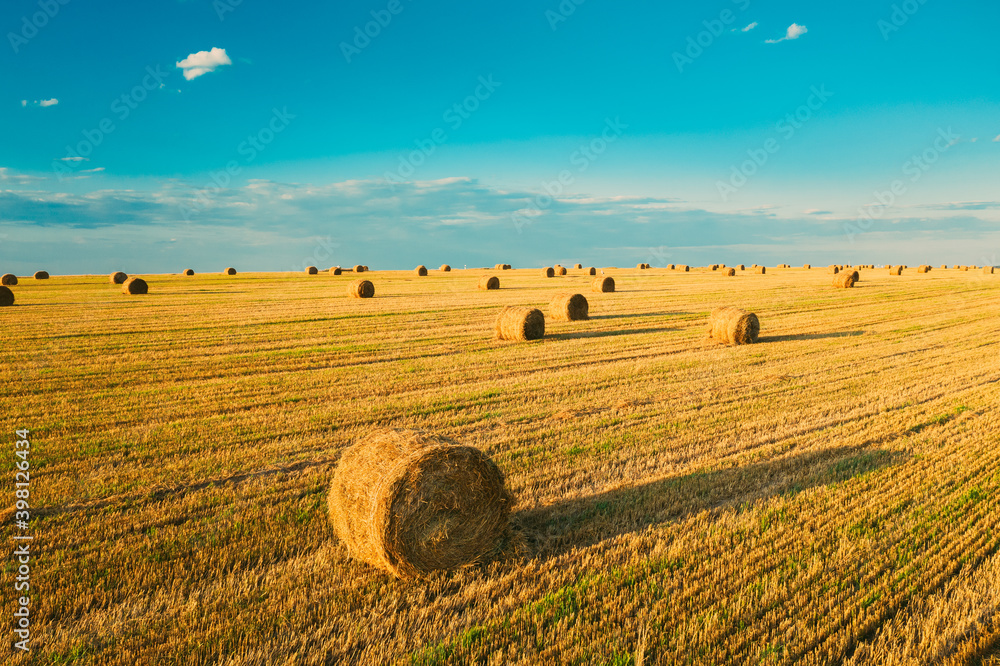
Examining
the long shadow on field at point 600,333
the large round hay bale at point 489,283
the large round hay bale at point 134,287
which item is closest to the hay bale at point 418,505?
the long shadow on field at point 600,333

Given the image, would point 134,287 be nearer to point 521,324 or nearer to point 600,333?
point 521,324

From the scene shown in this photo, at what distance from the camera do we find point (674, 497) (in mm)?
7344

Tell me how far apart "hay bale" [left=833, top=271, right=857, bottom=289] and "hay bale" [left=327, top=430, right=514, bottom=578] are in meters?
46.5

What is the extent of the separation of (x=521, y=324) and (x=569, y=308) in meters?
5.62

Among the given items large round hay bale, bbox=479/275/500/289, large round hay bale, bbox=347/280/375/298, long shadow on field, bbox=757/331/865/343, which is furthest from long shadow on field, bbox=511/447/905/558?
large round hay bale, bbox=479/275/500/289

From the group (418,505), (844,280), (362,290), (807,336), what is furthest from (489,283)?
(418,505)

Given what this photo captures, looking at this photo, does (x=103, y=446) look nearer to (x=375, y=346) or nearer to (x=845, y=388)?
(x=375, y=346)

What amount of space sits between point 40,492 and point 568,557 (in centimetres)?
664

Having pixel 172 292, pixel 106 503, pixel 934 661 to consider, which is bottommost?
pixel 934 661

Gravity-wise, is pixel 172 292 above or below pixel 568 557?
above

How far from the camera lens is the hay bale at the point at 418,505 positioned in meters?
5.74

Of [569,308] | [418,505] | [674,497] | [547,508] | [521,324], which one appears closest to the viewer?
[418,505]

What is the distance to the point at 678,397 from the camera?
1237cm

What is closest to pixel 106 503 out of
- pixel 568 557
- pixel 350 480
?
pixel 350 480
